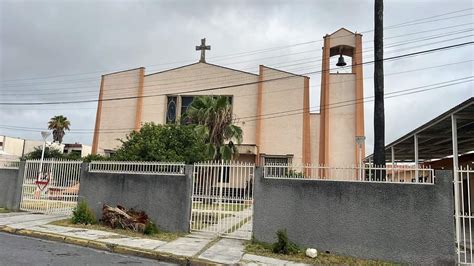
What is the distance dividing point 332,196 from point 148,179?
219 inches

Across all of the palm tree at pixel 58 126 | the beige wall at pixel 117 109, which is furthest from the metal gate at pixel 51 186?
the palm tree at pixel 58 126

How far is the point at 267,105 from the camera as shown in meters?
29.3

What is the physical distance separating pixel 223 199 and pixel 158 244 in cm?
208

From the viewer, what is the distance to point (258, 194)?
9.74m

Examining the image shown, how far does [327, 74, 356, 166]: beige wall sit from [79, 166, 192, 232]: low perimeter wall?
60.2 ft

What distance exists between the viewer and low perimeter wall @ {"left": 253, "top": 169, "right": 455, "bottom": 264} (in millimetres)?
8062

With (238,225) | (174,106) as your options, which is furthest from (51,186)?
(174,106)

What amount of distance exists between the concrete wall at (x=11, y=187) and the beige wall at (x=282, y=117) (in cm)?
1720

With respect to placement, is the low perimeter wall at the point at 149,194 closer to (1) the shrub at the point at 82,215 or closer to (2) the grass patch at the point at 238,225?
(1) the shrub at the point at 82,215

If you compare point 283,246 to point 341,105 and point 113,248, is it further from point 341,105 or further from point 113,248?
point 341,105

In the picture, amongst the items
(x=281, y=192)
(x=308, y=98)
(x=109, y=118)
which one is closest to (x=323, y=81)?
(x=308, y=98)

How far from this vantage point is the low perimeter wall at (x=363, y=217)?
8062 millimetres

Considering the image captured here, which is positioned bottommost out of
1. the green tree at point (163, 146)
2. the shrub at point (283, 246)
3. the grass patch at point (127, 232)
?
the grass patch at point (127, 232)

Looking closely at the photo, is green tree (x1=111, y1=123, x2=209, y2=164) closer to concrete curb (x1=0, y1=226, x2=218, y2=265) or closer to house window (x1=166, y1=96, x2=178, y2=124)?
concrete curb (x1=0, y1=226, x2=218, y2=265)
